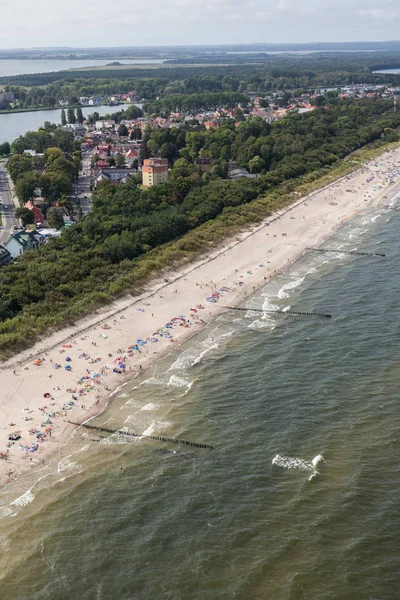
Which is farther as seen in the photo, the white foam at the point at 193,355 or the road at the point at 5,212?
the road at the point at 5,212

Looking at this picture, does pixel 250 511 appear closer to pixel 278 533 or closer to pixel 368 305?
pixel 278 533

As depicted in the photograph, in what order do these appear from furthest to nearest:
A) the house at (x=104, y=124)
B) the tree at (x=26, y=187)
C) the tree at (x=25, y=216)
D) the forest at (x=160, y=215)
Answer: the house at (x=104, y=124)
the tree at (x=26, y=187)
the tree at (x=25, y=216)
the forest at (x=160, y=215)

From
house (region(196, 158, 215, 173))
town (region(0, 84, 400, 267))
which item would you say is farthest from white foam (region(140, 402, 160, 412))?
house (region(196, 158, 215, 173))

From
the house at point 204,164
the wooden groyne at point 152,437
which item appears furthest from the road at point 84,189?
the wooden groyne at point 152,437

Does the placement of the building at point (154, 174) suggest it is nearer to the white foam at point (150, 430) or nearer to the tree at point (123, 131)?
the tree at point (123, 131)

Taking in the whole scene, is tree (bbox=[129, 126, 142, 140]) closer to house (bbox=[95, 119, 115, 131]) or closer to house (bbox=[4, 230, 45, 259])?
house (bbox=[95, 119, 115, 131])

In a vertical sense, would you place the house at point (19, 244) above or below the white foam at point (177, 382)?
above
